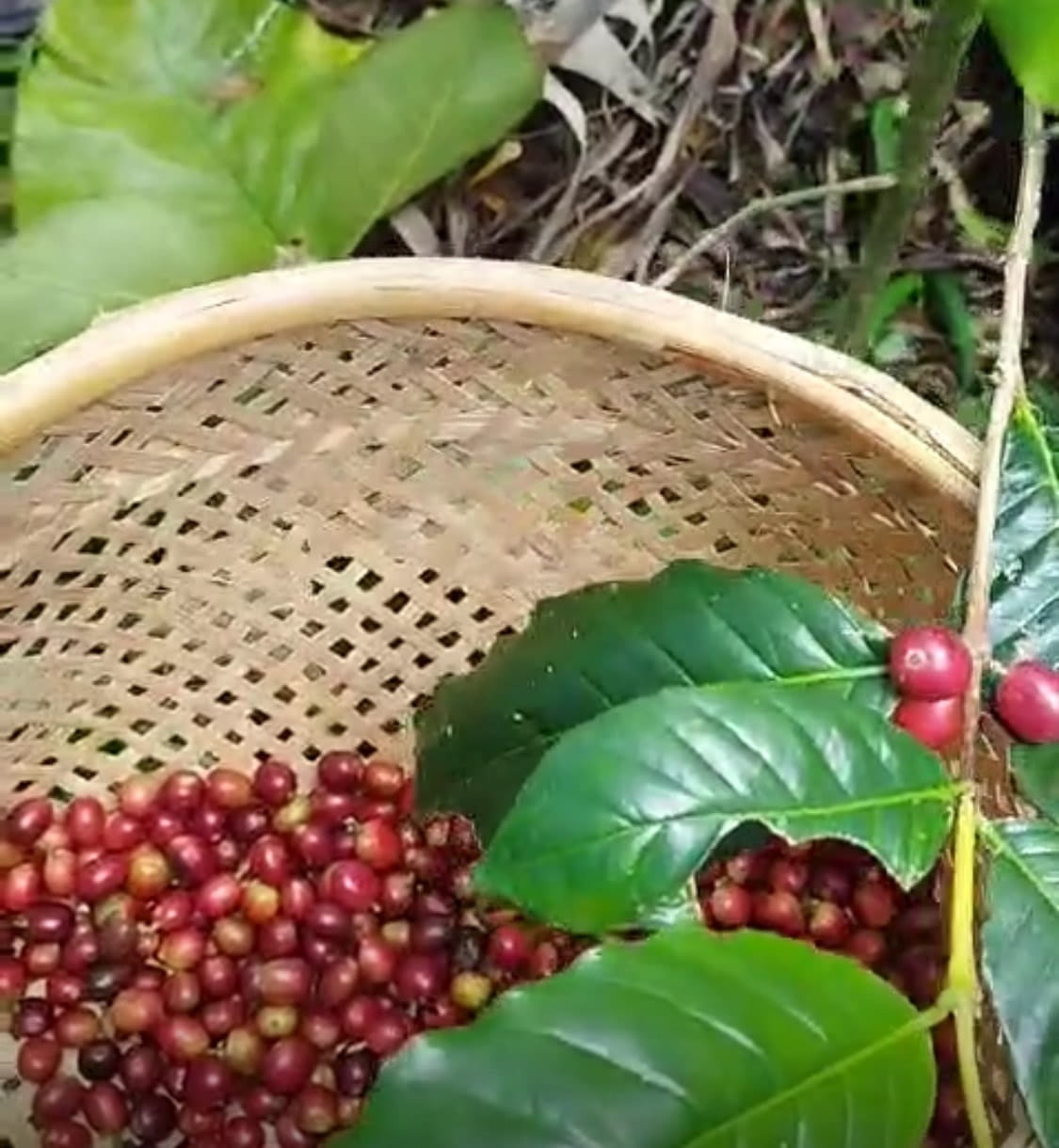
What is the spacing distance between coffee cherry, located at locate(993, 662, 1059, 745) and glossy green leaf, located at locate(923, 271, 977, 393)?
57 cm

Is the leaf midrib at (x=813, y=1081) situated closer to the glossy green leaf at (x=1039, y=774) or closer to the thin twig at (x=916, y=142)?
the glossy green leaf at (x=1039, y=774)

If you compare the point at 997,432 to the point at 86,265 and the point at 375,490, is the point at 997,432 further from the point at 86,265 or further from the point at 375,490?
the point at 86,265

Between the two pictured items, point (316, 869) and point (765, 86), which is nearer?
point (316, 869)

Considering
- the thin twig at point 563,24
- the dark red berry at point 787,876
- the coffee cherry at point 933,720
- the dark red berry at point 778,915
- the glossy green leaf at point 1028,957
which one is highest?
the thin twig at point 563,24

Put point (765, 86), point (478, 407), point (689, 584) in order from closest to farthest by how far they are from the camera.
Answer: point (689, 584) < point (478, 407) < point (765, 86)

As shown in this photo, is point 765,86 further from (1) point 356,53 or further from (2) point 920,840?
(2) point 920,840

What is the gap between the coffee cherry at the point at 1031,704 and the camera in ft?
2.31

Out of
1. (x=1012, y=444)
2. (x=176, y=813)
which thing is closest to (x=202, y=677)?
(x=176, y=813)

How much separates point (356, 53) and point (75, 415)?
0.39 metres

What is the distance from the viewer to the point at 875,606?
36.3 inches

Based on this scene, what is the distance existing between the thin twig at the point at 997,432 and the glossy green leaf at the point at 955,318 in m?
0.48

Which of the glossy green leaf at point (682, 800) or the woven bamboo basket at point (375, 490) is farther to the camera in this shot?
the woven bamboo basket at point (375, 490)

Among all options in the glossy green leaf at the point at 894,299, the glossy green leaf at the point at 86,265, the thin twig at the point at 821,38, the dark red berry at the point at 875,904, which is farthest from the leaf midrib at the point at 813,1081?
the thin twig at the point at 821,38

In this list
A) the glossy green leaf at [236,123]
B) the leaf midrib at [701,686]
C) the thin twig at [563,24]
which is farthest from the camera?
the thin twig at [563,24]
